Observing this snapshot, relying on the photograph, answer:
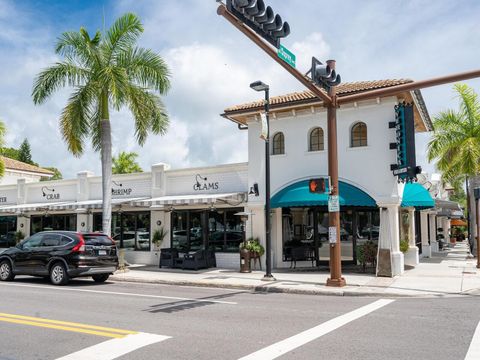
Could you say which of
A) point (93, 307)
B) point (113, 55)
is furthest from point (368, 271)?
point (113, 55)

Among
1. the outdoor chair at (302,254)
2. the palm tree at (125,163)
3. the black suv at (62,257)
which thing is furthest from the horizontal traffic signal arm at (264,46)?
the palm tree at (125,163)

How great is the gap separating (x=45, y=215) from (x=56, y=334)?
753 inches

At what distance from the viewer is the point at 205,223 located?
64.8ft

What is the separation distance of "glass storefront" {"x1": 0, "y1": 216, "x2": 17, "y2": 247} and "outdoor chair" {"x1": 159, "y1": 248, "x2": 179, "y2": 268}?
1207cm

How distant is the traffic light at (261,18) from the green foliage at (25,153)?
219 ft

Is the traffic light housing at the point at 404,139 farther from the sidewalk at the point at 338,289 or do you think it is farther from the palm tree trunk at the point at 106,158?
the palm tree trunk at the point at 106,158

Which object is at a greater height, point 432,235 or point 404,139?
point 404,139

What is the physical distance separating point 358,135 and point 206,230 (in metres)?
7.31

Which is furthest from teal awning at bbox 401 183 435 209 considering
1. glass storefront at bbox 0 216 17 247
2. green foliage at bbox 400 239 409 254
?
glass storefront at bbox 0 216 17 247

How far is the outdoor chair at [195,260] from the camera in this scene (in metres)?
18.0

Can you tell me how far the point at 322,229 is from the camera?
1883cm

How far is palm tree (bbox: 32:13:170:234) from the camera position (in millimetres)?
17688

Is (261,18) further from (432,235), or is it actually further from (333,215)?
(432,235)

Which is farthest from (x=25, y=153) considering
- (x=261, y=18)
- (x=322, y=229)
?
(x=261, y=18)
